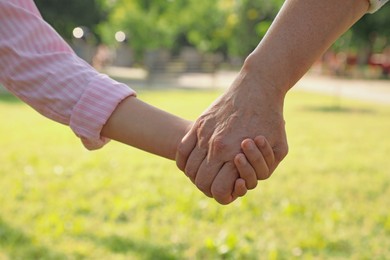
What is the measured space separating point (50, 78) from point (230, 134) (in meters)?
0.42

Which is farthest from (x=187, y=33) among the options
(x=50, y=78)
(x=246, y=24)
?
(x=50, y=78)

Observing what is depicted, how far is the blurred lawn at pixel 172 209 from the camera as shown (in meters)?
2.81

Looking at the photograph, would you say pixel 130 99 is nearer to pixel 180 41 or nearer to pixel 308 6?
pixel 308 6

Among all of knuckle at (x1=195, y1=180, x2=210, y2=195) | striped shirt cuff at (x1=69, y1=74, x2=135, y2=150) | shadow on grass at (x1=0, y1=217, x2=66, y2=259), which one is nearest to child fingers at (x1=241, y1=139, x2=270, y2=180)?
knuckle at (x1=195, y1=180, x2=210, y2=195)

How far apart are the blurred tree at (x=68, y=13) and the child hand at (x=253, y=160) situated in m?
17.9

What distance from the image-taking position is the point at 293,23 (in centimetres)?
129

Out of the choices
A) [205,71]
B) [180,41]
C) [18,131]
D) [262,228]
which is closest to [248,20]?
[180,41]

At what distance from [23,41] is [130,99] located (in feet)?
0.87

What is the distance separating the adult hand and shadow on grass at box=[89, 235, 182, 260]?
57.3 inches

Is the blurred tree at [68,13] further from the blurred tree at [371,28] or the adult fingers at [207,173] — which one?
the adult fingers at [207,173]

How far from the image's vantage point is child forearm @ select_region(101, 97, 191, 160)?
137 centimetres

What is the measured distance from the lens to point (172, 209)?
11.2ft

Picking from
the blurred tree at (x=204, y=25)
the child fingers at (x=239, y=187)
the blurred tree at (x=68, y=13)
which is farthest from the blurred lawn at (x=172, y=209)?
the blurred tree at (x=204, y=25)

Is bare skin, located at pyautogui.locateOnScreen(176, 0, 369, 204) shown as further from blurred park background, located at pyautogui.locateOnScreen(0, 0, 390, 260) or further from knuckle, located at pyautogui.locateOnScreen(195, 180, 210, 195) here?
blurred park background, located at pyautogui.locateOnScreen(0, 0, 390, 260)
